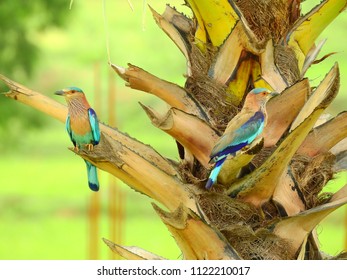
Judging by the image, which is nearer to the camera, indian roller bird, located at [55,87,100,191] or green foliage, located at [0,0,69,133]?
indian roller bird, located at [55,87,100,191]

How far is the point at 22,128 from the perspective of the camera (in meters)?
4.86

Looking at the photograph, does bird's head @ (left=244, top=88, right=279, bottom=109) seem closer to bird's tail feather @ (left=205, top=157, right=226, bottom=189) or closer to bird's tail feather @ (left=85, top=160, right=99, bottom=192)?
bird's tail feather @ (left=205, top=157, right=226, bottom=189)

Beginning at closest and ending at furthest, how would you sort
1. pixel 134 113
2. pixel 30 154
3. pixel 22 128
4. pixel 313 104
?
Result: pixel 313 104 < pixel 134 113 < pixel 30 154 < pixel 22 128

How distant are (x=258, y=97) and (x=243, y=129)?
0.17 ft

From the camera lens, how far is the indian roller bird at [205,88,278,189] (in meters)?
0.89

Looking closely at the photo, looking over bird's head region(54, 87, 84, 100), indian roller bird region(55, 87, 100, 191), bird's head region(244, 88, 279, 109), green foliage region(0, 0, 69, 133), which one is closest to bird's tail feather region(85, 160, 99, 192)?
indian roller bird region(55, 87, 100, 191)

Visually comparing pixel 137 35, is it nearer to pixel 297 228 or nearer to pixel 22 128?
pixel 22 128

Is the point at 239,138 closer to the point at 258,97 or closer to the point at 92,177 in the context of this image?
the point at 258,97

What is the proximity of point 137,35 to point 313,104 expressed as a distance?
3.78 m

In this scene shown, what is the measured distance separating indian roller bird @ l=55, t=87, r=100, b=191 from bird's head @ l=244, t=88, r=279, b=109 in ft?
0.60

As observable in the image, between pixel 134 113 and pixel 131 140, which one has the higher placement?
pixel 131 140

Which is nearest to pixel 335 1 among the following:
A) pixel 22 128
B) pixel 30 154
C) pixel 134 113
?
pixel 134 113

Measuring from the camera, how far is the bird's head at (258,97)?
35.7 inches

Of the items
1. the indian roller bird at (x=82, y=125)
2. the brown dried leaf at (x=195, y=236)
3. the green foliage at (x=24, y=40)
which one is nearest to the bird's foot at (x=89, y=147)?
the indian roller bird at (x=82, y=125)
